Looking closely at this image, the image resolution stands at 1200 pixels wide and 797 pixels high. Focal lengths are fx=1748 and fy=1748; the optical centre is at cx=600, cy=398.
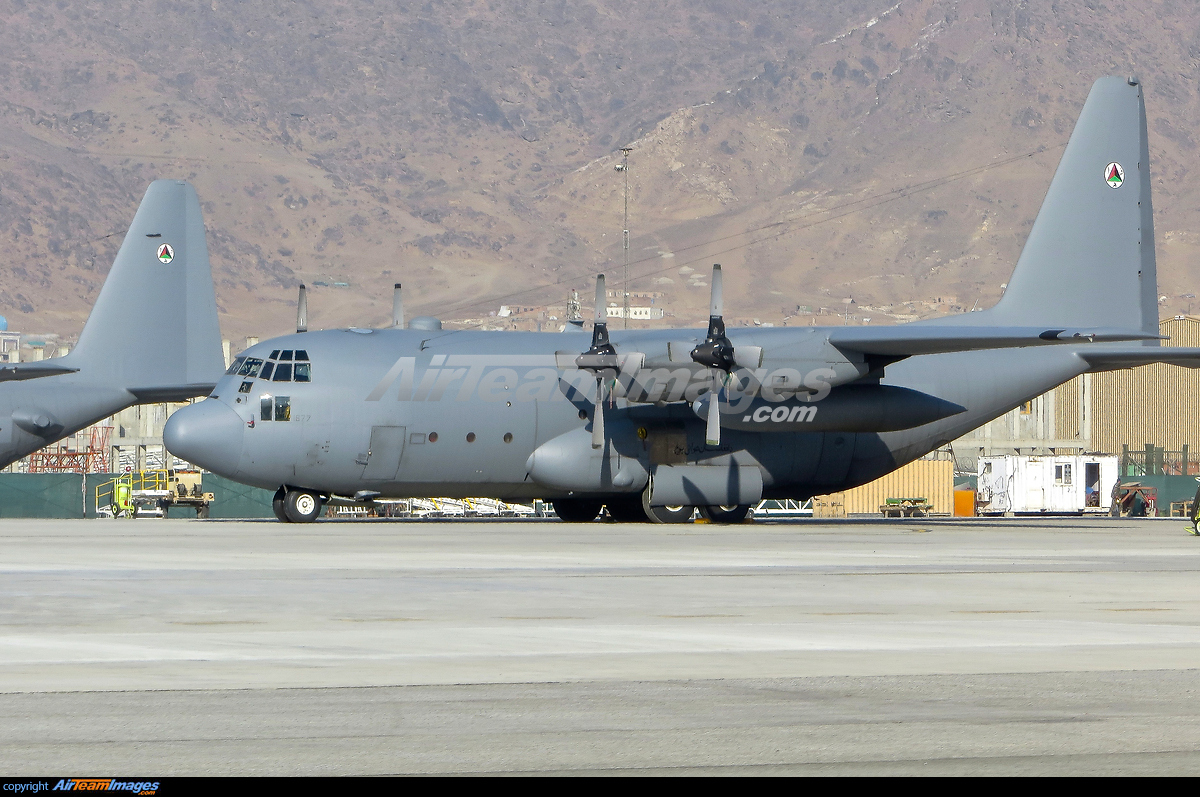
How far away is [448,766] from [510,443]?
2788 centimetres

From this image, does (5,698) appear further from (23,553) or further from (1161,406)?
(1161,406)

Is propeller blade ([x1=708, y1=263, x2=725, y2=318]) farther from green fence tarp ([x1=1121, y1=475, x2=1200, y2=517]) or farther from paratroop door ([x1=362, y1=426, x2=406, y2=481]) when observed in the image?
green fence tarp ([x1=1121, y1=475, x2=1200, y2=517])

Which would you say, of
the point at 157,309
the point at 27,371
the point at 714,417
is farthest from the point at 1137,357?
the point at 27,371

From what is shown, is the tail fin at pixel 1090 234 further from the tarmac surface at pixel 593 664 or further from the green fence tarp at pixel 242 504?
the green fence tarp at pixel 242 504

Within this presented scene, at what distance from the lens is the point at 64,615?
16.5 meters

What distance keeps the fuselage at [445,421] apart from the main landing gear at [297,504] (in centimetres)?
56

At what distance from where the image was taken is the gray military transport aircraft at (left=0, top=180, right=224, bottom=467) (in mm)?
42375

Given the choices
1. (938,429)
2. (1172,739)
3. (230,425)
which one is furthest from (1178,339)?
(1172,739)

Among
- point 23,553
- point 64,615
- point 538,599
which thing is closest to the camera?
point 64,615

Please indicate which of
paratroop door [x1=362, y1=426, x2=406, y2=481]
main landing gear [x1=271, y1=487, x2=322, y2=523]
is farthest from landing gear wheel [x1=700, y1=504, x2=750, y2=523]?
main landing gear [x1=271, y1=487, x2=322, y2=523]

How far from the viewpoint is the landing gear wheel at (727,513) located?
38.8m

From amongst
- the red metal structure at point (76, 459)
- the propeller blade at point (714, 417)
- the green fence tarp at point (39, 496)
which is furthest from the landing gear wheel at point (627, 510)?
the red metal structure at point (76, 459)

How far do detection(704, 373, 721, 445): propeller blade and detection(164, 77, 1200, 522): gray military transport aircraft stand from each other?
4cm

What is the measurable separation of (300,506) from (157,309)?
29.3 ft
